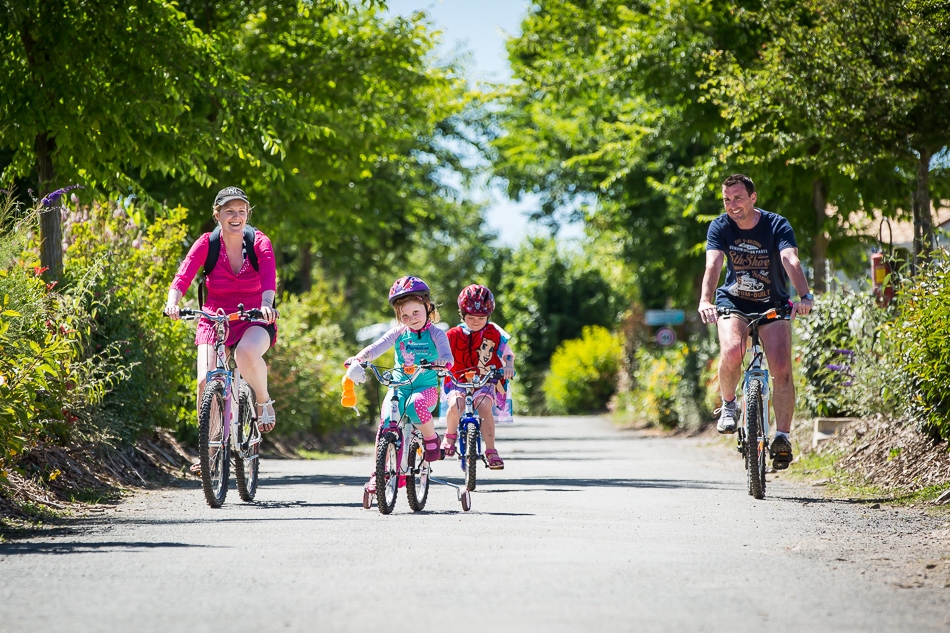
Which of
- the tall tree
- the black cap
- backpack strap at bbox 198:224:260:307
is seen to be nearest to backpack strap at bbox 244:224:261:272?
backpack strap at bbox 198:224:260:307

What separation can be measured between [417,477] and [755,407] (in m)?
2.42

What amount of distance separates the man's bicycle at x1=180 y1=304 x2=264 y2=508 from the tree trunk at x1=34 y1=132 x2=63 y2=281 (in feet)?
9.33

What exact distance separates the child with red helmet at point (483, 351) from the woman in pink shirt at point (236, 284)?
1.72m

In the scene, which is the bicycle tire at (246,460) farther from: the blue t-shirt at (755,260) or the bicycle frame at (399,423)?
the blue t-shirt at (755,260)

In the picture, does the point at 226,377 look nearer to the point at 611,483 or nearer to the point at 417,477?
the point at 417,477

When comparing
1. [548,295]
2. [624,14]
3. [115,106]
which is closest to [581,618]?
[115,106]

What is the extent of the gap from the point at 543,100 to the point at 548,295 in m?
34.5

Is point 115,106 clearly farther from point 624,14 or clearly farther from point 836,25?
point 624,14

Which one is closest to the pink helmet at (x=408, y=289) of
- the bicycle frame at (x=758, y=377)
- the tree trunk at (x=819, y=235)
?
A: the bicycle frame at (x=758, y=377)

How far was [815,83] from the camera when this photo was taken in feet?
40.2

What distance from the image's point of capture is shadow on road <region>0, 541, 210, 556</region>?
260 inches

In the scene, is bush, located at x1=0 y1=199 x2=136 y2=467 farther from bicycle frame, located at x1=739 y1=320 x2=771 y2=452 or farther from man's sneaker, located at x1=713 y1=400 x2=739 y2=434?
bicycle frame, located at x1=739 y1=320 x2=771 y2=452

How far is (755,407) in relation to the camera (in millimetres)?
9320

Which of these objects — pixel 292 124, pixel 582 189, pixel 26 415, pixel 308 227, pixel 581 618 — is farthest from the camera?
pixel 582 189
